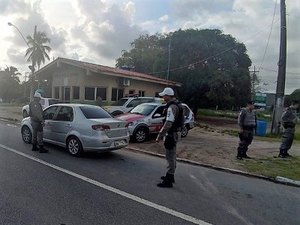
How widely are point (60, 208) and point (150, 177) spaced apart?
260cm

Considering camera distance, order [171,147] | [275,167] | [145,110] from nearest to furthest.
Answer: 1. [171,147]
2. [275,167]
3. [145,110]

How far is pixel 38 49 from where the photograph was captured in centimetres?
5500

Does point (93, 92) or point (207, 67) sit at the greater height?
point (207, 67)

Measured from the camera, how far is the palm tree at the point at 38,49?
177 feet

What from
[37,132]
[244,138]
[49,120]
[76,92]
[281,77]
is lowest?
[37,132]

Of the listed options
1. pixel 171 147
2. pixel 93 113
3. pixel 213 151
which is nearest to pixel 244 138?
pixel 213 151

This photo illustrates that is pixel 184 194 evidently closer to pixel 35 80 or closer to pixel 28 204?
pixel 28 204

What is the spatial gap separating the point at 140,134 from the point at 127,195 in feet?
22.3

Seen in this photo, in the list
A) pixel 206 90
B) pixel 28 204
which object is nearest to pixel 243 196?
pixel 28 204

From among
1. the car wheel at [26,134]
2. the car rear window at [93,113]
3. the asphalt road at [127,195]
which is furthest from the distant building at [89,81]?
the asphalt road at [127,195]

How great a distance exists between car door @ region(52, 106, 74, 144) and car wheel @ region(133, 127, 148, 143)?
335 centimetres

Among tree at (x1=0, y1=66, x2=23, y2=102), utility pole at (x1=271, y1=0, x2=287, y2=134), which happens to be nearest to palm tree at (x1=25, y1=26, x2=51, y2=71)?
tree at (x1=0, y1=66, x2=23, y2=102)

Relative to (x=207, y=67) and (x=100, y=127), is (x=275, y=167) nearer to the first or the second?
(x=100, y=127)

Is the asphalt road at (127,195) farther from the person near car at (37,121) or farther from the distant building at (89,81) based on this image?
the distant building at (89,81)
